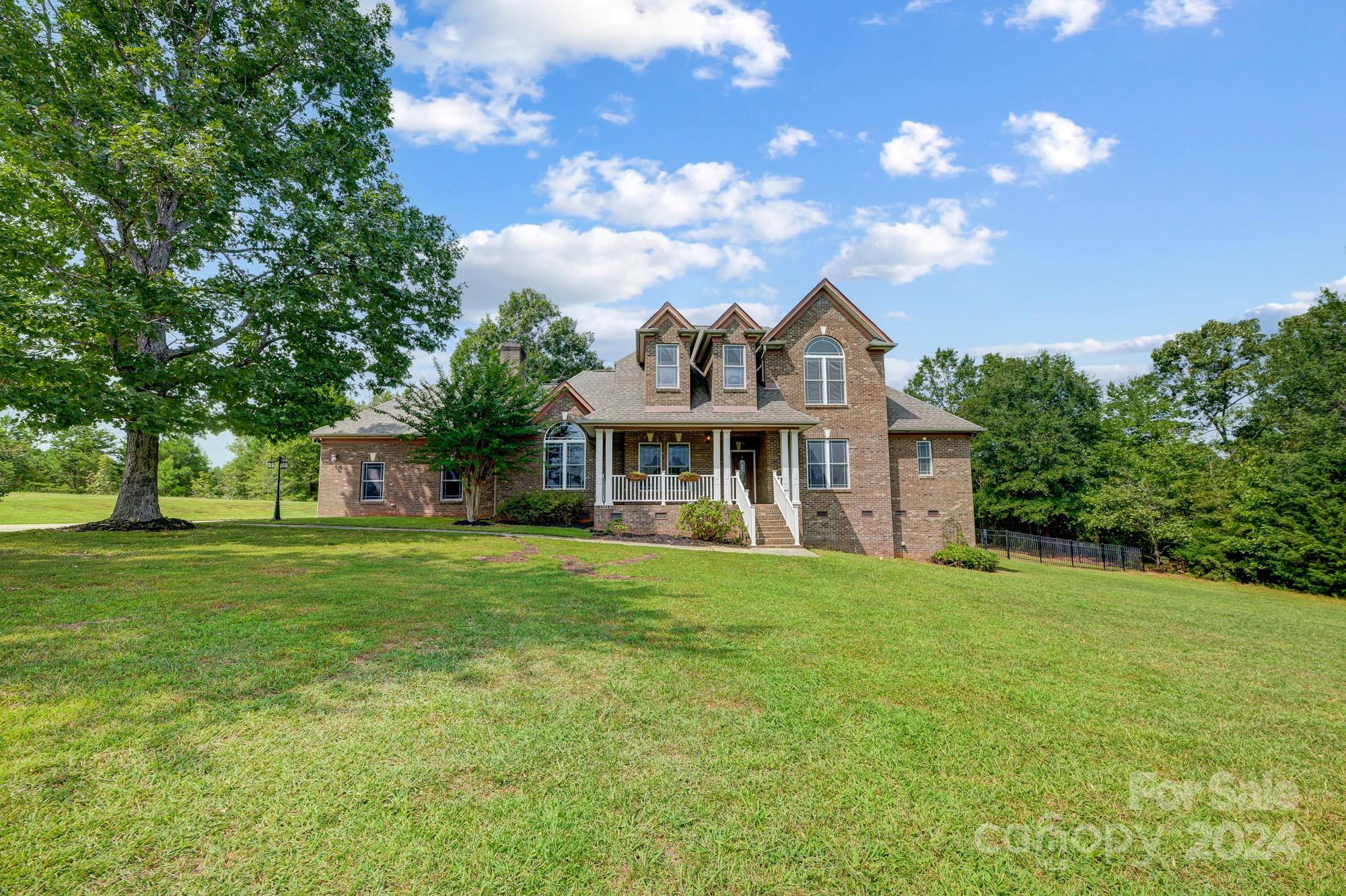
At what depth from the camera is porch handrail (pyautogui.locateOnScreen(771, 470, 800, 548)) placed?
15.6 meters

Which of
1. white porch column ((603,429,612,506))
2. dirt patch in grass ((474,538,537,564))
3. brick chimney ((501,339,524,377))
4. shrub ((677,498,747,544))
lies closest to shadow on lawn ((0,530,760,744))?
dirt patch in grass ((474,538,537,564))

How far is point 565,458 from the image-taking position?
70.1 feet

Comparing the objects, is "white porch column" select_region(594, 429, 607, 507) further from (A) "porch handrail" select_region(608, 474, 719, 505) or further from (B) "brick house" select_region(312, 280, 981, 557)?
(A) "porch handrail" select_region(608, 474, 719, 505)

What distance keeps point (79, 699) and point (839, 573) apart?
10646mm

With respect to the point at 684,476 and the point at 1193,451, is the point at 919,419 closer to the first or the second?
the point at 684,476

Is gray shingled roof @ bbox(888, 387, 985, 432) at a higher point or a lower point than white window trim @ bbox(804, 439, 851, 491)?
higher

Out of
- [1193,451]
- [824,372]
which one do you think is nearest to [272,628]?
[824,372]

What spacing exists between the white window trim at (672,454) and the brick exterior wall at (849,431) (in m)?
3.84

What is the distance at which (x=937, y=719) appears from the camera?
13.4 feet

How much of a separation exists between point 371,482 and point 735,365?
1619 cm

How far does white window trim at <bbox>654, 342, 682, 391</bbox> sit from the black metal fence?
53.6 ft

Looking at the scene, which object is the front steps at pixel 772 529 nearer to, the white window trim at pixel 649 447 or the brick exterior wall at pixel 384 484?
the white window trim at pixel 649 447

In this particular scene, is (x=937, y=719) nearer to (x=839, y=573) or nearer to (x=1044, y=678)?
(x=1044, y=678)

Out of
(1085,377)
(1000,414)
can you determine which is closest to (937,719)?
(1000,414)
